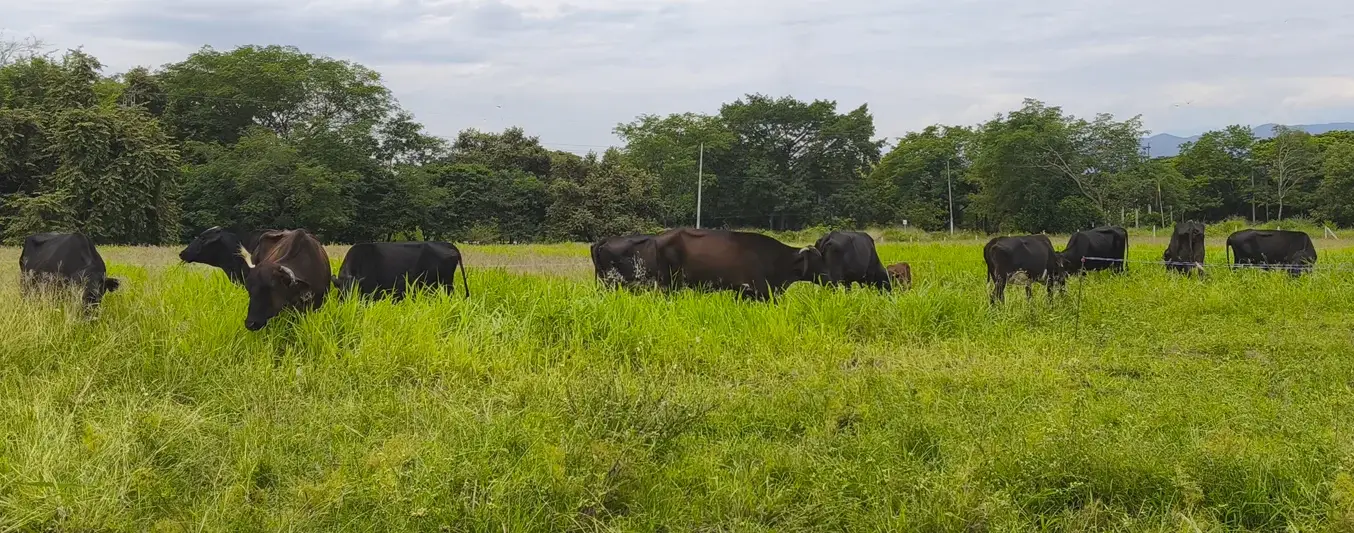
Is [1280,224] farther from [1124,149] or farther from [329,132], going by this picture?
[329,132]

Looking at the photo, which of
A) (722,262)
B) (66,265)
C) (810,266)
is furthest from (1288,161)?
(66,265)

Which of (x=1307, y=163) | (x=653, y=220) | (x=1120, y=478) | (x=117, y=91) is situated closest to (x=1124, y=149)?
(x=1307, y=163)

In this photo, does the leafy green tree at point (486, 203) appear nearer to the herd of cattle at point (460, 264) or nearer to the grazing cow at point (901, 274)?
the grazing cow at point (901, 274)

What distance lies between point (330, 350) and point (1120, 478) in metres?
5.18

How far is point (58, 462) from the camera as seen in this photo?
3.64m

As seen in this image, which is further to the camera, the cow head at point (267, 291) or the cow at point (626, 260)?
the cow at point (626, 260)

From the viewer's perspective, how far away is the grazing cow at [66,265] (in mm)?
7852

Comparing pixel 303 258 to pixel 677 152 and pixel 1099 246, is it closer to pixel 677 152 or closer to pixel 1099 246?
pixel 1099 246

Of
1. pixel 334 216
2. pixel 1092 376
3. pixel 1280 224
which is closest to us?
pixel 1092 376

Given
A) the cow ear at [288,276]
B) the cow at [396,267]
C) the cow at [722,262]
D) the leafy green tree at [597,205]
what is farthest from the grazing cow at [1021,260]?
the leafy green tree at [597,205]

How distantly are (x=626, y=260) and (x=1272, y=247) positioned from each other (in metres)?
11.6

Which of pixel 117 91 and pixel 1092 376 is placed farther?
pixel 117 91

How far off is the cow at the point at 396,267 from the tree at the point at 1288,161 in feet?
173

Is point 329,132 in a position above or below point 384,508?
above
